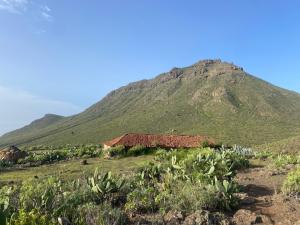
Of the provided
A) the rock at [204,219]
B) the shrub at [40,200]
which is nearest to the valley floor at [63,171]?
the shrub at [40,200]

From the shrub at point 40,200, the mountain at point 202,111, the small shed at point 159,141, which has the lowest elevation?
the shrub at point 40,200

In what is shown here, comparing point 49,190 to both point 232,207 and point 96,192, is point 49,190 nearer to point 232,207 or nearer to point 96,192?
point 96,192

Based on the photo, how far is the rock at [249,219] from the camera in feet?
27.3

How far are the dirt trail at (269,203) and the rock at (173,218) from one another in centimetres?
127

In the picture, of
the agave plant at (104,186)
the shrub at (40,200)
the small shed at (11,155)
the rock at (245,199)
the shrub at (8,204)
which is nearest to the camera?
the shrub at (8,204)

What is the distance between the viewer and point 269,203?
10.1 metres

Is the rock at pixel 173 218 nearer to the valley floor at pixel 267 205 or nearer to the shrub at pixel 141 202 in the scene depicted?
the shrub at pixel 141 202

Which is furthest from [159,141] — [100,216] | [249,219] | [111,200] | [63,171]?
[100,216]

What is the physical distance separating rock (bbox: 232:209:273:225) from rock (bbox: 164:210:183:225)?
1.12 metres

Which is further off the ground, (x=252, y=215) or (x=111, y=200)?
(x=111, y=200)

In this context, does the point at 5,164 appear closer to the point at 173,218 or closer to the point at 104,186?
the point at 104,186

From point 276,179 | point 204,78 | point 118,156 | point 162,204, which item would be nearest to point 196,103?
point 204,78

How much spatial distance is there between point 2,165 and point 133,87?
9332 centimetres

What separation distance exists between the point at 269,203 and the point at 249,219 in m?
1.86
